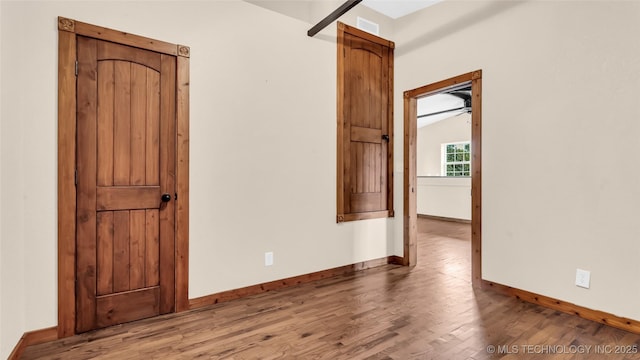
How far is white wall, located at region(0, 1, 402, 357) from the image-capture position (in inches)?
82.1

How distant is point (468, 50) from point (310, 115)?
1807 millimetres

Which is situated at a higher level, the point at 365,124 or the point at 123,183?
the point at 365,124

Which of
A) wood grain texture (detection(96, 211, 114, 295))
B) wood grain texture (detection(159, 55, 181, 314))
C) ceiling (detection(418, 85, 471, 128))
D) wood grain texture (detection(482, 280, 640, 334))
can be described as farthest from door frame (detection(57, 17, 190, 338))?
ceiling (detection(418, 85, 471, 128))

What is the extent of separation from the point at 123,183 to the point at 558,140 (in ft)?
11.7

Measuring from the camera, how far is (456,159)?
920cm

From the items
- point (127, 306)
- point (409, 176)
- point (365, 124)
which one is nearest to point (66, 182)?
point (127, 306)

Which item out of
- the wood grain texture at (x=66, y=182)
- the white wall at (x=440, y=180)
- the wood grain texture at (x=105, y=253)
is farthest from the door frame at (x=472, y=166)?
the white wall at (x=440, y=180)

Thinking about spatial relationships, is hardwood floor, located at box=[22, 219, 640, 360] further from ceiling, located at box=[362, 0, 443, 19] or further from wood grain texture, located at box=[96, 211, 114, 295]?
ceiling, located at box=[362, 0, 443, 19]

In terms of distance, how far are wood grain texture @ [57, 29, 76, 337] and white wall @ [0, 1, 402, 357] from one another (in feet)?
0.16

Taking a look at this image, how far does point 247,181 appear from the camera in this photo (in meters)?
3.03

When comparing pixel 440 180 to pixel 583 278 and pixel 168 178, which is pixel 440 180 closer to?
pixel 583 278

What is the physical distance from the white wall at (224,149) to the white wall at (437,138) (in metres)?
5.99
